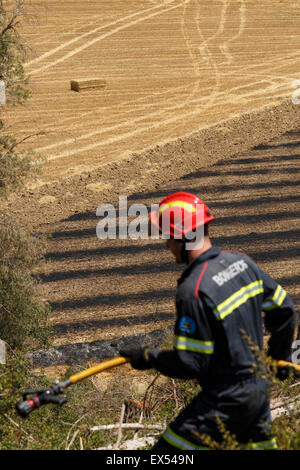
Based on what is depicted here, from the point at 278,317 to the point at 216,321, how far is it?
68 cm

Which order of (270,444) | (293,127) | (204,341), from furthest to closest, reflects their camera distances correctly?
(293,127), (270,444), (204,341)

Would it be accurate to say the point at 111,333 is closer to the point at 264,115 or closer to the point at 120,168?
the point at 120,168

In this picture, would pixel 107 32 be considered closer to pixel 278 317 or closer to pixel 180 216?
pixel 180 216

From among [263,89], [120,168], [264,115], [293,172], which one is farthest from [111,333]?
[263,89]

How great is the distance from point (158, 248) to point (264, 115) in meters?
9.01

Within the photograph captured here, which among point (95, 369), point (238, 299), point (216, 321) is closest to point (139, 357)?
point (95, 369)

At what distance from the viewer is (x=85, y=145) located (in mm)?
19109

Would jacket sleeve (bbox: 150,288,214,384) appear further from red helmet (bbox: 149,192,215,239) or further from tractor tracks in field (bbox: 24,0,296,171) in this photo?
tractor tracks in field (bbox: 24,0,296,171)

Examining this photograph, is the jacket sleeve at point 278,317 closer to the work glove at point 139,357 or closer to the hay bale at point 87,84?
the work glove at point 139,357

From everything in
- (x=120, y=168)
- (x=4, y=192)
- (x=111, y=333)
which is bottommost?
(x=111, y=333)

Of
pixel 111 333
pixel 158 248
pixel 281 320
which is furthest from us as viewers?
pixel 158 248

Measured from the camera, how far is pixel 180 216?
3.82 m

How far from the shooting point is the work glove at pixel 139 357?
383cm

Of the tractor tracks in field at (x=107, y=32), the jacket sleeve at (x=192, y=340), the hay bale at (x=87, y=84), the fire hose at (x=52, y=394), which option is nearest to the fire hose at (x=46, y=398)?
the fire hose at (x=52, y=394)
